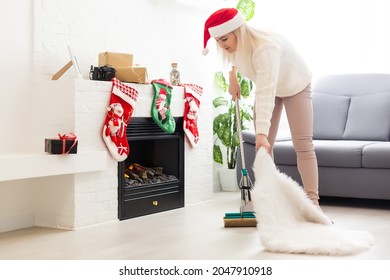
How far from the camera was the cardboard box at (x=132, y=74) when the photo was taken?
13.2 ft

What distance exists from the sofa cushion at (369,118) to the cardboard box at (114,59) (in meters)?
1.91

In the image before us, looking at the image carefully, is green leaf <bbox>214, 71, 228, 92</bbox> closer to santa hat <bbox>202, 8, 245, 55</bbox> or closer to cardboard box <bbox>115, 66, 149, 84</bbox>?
cardboard box <bbox>115, 66, 149, 84</bbox>

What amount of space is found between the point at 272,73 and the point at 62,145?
47.6 inches

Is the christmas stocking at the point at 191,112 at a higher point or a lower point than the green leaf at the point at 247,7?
lower

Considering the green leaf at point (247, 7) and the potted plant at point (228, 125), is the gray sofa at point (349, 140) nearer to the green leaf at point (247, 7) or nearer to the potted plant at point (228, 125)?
the potted plant at point (228, 125)

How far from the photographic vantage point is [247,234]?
346 cm

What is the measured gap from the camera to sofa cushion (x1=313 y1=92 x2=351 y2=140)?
510 cm

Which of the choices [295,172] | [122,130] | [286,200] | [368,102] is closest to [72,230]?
[122,130]

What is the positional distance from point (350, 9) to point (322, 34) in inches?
12.8

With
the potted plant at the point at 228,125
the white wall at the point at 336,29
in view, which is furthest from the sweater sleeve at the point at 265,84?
the white wall at the point at 336,29

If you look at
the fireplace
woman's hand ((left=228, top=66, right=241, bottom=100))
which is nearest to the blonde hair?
woman's hand ((left=228, top=66, right=241, bottom=100))

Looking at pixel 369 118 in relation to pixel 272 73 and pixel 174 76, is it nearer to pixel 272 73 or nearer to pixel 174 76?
pixel 174 76

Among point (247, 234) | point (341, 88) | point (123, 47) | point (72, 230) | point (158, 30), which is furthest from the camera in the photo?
point (341, 88)

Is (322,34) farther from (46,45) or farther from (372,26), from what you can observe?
(46,45)
